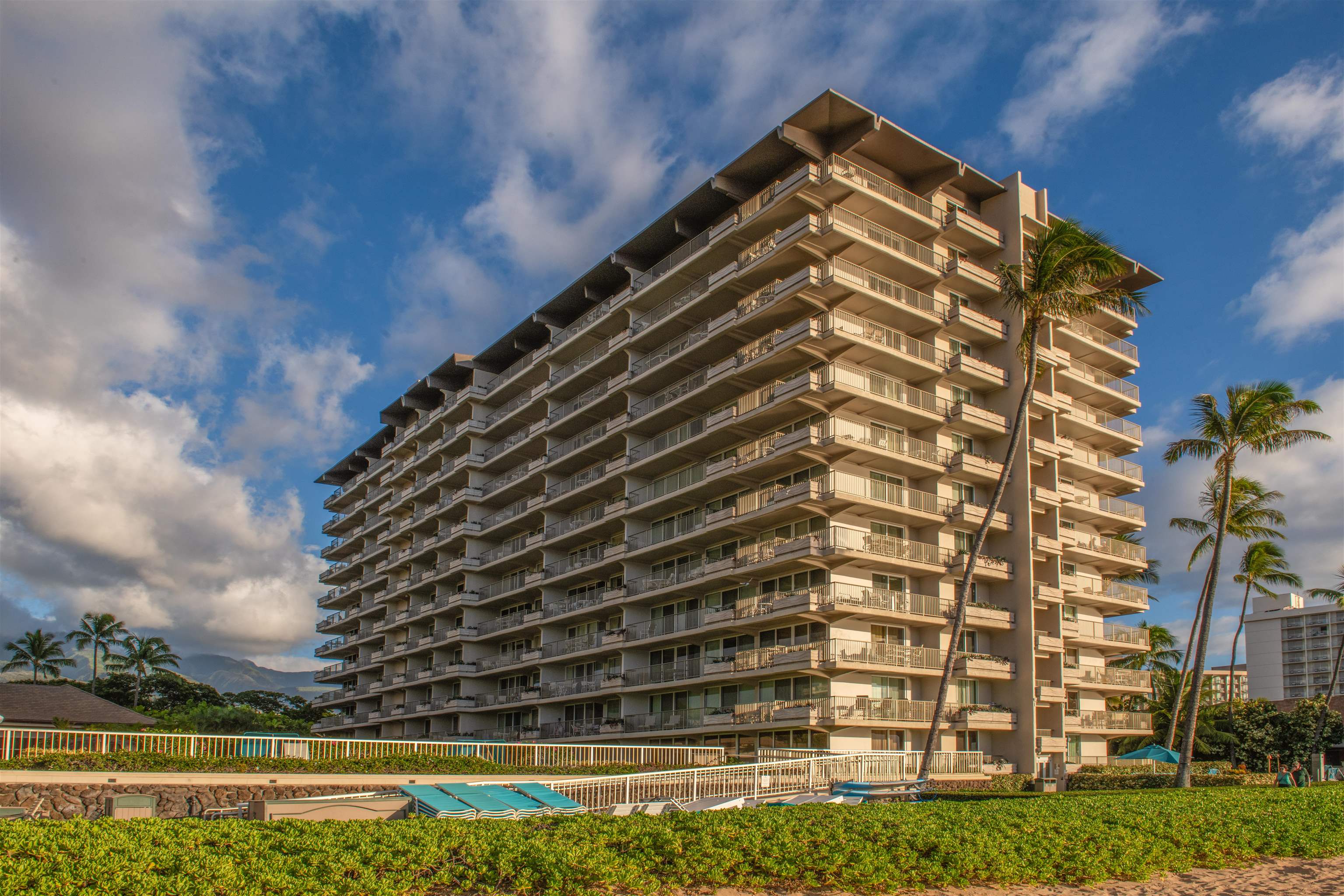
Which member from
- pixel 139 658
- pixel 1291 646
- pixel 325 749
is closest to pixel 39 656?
pixel 139 658

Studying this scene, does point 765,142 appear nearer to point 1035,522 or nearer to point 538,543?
point 1035,522

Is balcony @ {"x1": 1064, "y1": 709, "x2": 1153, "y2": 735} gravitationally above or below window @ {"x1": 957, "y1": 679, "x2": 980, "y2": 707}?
below

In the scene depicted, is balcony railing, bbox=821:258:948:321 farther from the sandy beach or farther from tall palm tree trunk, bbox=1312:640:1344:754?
tall palm tree trunk, bbox=1312:640:1344:754

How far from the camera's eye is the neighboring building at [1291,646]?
17225 centimetres

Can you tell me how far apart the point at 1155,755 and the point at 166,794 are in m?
45.3

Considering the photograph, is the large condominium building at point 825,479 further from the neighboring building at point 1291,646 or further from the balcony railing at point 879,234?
the neighboring building at point 1291,646

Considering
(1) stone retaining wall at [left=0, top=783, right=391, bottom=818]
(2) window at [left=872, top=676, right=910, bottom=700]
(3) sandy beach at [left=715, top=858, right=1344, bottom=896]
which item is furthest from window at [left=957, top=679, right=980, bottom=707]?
(1) stone retaining wall at [left=0, top=783, right=391, bottom=818]

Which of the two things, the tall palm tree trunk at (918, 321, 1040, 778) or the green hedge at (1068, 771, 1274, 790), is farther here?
the green hedge at (1068, 771, 1274, 790)

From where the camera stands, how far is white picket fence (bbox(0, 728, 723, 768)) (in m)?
27.2

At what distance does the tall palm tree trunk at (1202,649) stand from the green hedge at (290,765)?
18.8 meters

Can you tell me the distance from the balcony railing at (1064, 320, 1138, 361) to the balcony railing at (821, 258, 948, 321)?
11.9m

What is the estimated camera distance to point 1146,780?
40.6m

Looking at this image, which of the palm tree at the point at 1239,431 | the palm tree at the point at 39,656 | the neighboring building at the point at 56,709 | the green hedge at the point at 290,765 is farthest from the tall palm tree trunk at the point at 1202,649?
the palm tree at the point at 39,656

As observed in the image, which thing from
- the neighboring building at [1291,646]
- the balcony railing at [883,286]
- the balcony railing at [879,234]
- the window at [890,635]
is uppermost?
the balcony railing at [879,234]
